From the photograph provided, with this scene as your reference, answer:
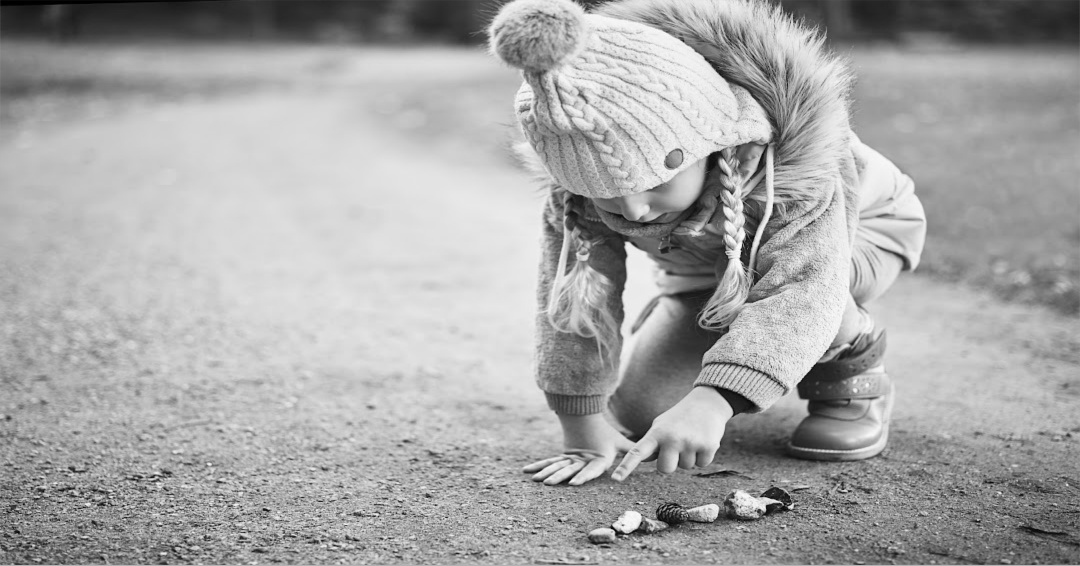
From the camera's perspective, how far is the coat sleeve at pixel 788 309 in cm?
193

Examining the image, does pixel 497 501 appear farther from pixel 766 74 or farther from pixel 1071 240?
pixel 1071 240

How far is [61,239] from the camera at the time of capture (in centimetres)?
520

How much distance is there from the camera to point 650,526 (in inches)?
76.7

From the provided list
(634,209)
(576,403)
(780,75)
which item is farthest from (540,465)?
(780,75)

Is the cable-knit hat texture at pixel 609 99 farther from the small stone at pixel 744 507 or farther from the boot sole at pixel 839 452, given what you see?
the boot sole at pixel 839 452

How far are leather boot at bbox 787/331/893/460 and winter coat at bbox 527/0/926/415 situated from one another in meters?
0.38

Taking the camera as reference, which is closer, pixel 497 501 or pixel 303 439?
pixel 497 501

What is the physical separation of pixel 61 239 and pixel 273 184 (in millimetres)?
1788

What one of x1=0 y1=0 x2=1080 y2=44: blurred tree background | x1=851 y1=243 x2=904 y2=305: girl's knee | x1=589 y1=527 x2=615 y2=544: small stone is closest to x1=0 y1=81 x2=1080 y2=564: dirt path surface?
x1=589 y1=527 x2=615 y2=544: small stone

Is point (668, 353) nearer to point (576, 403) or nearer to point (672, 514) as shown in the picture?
point (576, 403)

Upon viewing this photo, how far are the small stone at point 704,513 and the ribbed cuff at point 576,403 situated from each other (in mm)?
382

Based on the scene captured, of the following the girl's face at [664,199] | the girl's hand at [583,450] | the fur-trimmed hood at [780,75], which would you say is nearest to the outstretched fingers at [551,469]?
the girl's hand at [583,450]

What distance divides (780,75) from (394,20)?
710 inches

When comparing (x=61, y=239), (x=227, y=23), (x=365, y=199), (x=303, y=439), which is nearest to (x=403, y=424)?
(x=303, y=439)
